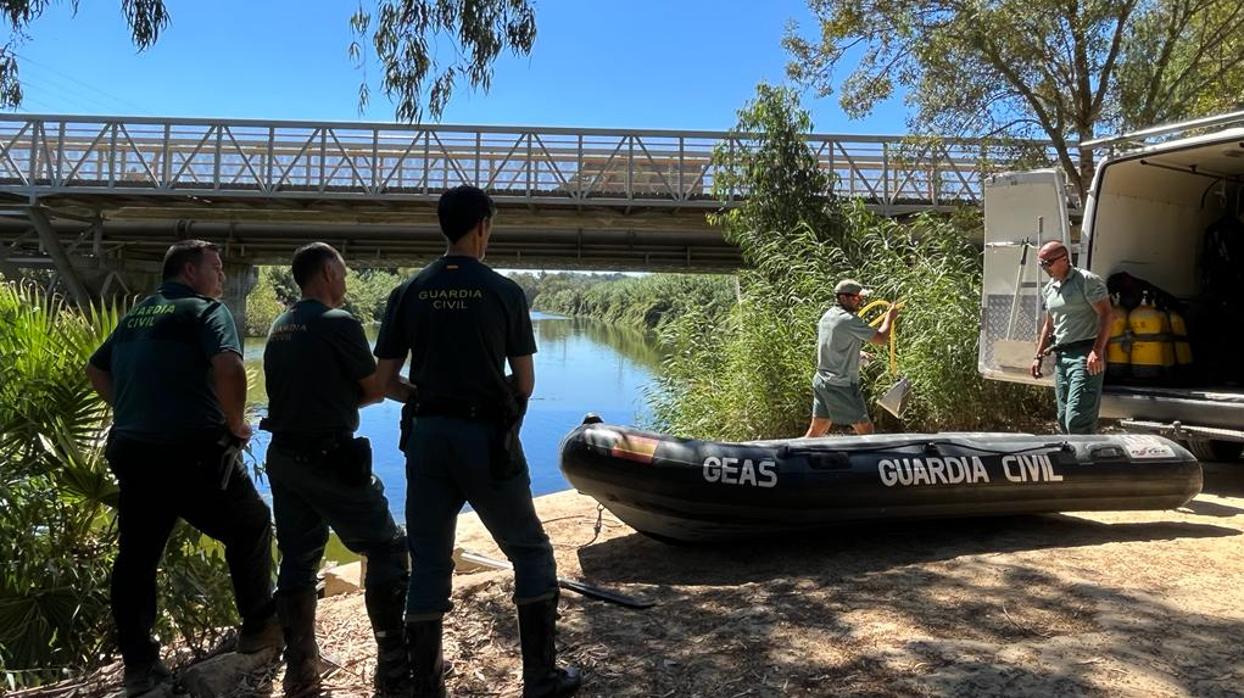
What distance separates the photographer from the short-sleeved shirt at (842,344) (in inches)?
262

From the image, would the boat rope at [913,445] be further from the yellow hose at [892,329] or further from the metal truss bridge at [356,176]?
the metal truss bridge at [356,176]

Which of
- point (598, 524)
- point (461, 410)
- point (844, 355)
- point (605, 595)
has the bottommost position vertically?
point (598, 524)

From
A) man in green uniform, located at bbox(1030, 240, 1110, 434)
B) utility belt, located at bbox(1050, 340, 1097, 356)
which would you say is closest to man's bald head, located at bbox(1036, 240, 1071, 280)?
man in green uniform, located at bbox(1030, 240, 1110, 434)

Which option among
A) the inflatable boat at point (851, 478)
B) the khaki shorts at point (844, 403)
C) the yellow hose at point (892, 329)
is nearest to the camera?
the inflatable boat at point (851, 478)

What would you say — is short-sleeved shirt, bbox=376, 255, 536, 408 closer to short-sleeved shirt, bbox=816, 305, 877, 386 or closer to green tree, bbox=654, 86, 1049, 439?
short-sleeved shirt, bbox=816, 305, 877, 386

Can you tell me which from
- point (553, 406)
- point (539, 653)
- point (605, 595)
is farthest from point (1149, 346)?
point (553, 406)

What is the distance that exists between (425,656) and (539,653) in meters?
0.37

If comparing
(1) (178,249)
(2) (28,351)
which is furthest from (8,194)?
(1) (178,249)

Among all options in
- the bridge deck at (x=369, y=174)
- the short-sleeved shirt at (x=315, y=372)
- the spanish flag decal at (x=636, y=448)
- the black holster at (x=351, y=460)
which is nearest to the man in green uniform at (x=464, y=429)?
the short-sleeved shirt at (x=315, y=372)

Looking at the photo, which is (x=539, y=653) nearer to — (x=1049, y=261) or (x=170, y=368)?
(x=170, y=368)

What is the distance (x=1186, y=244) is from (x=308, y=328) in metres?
6.96

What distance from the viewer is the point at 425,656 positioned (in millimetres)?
2893

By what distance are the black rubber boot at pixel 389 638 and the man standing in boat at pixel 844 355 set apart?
14.4ft

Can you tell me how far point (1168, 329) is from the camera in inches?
260
